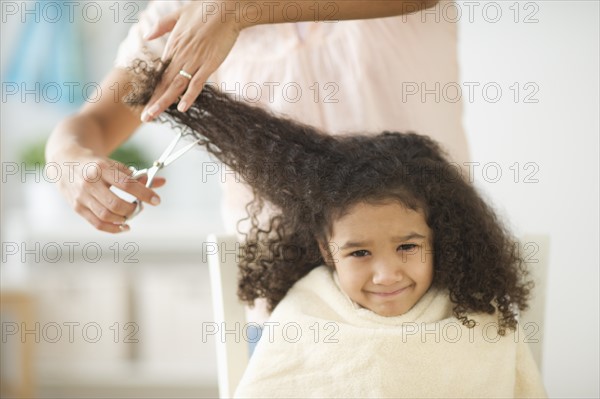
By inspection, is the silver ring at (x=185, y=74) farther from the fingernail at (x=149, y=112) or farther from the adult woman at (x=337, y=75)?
the adult woman at (x=337, y=75)

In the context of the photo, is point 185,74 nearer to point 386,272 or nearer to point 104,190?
point 104,190

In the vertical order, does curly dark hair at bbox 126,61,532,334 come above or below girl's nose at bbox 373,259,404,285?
above

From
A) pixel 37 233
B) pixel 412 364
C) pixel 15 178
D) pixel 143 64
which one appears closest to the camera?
pixel 412 364

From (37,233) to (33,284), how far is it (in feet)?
0.62

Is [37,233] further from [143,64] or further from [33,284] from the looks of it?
[143,64]

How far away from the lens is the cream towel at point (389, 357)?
932mm

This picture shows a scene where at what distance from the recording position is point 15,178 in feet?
8.16

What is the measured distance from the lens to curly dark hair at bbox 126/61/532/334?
956 millimetres

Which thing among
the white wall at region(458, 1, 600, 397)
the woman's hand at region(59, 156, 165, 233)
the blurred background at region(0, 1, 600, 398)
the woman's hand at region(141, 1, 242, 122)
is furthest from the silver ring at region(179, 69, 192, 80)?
the blurred background at region(0, 1, 600, 398)

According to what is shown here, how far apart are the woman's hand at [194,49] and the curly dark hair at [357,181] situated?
0.15 feet

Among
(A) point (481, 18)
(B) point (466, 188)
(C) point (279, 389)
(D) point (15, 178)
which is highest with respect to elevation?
(A) point (481, 18)

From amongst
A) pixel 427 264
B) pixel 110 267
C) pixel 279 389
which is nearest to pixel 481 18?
pixel 427 264

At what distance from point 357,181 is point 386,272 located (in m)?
0.12

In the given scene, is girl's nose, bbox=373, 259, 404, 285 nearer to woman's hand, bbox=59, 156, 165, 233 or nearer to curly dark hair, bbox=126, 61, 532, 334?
curly dark hair, bbox=126, 61, 532, 334
